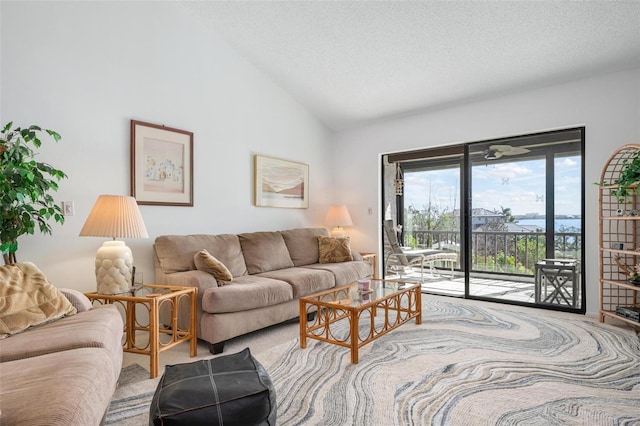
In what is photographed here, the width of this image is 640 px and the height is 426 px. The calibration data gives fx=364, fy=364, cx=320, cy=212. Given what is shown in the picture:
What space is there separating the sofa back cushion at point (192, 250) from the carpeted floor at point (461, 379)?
0.88 meters

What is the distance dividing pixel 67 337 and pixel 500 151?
179 inches

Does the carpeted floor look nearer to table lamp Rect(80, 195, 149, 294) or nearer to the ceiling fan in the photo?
table lamp Rect(80, 195, 149, 294)

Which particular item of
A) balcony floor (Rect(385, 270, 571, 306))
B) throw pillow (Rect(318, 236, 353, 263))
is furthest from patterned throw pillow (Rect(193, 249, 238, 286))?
balcony floor (Rect(385, 270, 571, 306))

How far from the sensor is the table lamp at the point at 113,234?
98.6 inches

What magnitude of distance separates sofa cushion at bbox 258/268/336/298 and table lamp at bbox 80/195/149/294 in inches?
50.9

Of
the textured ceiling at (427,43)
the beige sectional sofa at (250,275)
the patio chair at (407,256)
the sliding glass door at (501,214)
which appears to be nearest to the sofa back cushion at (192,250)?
the beige sectional sofa at (250,275)

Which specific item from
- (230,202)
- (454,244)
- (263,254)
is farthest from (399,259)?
(230,202)

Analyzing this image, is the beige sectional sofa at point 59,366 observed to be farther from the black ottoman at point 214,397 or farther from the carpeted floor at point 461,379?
the carpeted floor at point 461,379

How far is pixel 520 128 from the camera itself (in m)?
4.04

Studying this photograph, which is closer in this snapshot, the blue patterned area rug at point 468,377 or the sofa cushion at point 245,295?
the blue patterned area rug at point 468,377

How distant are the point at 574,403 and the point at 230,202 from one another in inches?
134

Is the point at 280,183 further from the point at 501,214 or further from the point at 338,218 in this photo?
the point at 501,214

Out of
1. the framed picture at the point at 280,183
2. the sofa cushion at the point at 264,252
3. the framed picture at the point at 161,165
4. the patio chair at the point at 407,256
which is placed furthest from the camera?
the patio chair at the point at 407,256

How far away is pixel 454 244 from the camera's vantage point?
5.09 m
